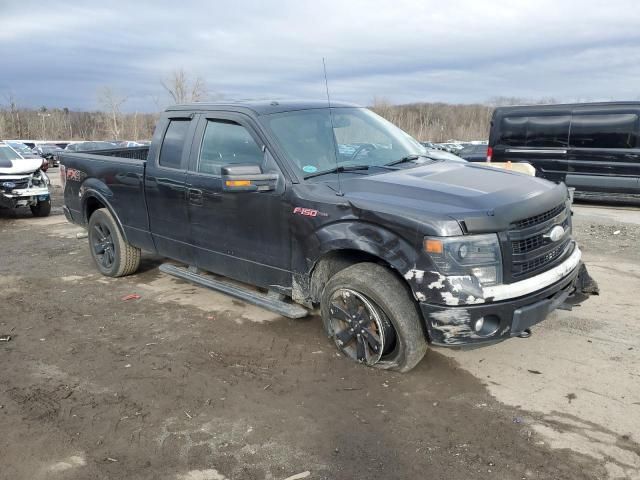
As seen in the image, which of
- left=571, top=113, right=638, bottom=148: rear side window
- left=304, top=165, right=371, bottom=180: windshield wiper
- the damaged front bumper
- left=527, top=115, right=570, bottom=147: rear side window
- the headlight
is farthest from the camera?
left=527, top=115, right=570, bottom=147: rear side window

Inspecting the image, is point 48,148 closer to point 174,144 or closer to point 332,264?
point 174,144

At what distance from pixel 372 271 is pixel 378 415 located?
0.96m

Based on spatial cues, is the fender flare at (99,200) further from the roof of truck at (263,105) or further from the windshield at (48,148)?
the windshield at (48,148)

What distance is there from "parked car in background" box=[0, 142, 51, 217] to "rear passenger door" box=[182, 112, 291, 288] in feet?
25.4

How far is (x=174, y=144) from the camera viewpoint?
5191 millimetres

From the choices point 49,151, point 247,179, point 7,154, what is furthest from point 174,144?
point 49,151

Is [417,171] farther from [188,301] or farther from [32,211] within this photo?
[32,211]

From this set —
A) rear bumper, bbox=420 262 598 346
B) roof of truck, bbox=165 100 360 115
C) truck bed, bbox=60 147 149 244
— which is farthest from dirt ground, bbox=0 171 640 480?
roof of truck, bbox=165 100 360 115

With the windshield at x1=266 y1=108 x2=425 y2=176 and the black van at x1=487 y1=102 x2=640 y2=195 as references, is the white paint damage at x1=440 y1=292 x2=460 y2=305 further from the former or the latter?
the black van at x1=487 y1=102 x2=640 y2=195

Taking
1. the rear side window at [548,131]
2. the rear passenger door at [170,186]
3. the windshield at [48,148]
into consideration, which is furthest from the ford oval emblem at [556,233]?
the windshield at [48,148]

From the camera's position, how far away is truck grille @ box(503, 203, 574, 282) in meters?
3.42

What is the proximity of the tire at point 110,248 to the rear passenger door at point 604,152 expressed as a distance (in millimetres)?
9528

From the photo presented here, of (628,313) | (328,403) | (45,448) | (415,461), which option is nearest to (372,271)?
(328,403)

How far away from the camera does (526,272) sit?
3533 mm
